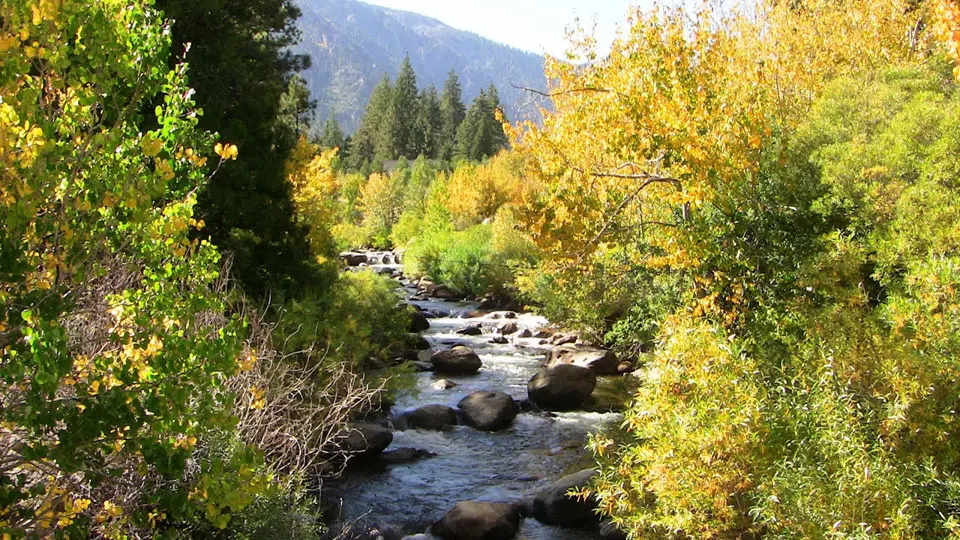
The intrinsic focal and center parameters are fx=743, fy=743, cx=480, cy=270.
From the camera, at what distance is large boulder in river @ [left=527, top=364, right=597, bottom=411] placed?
15.8 m

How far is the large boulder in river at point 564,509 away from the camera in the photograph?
10367 millimetres

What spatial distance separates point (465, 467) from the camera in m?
12.6

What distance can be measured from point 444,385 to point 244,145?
6.91 meters

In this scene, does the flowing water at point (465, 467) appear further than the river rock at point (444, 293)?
No

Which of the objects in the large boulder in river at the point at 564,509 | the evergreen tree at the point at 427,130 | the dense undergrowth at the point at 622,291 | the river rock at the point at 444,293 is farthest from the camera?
the evergreen tree at the point at 427,130

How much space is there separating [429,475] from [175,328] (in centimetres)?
841

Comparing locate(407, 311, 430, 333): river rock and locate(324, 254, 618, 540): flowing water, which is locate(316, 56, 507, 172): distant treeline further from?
locate(324, 254, 618, 540): flowing water

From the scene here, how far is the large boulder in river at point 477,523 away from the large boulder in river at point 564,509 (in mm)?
454

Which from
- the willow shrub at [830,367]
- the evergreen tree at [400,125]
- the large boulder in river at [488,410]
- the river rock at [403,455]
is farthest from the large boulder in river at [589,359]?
the evergreen tree at [400,125]

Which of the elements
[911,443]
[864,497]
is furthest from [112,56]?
[911,443]

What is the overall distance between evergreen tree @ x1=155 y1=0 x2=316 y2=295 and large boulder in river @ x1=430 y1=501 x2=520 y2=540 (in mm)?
6378

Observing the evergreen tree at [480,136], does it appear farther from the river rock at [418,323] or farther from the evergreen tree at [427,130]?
the river rock at [418,323]

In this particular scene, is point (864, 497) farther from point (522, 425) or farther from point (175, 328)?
point (522, 425)

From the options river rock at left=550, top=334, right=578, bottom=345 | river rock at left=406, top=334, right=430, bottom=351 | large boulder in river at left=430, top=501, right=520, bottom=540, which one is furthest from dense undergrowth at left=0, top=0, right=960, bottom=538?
river rock at left=550, top=334, right=578, bottom=345
